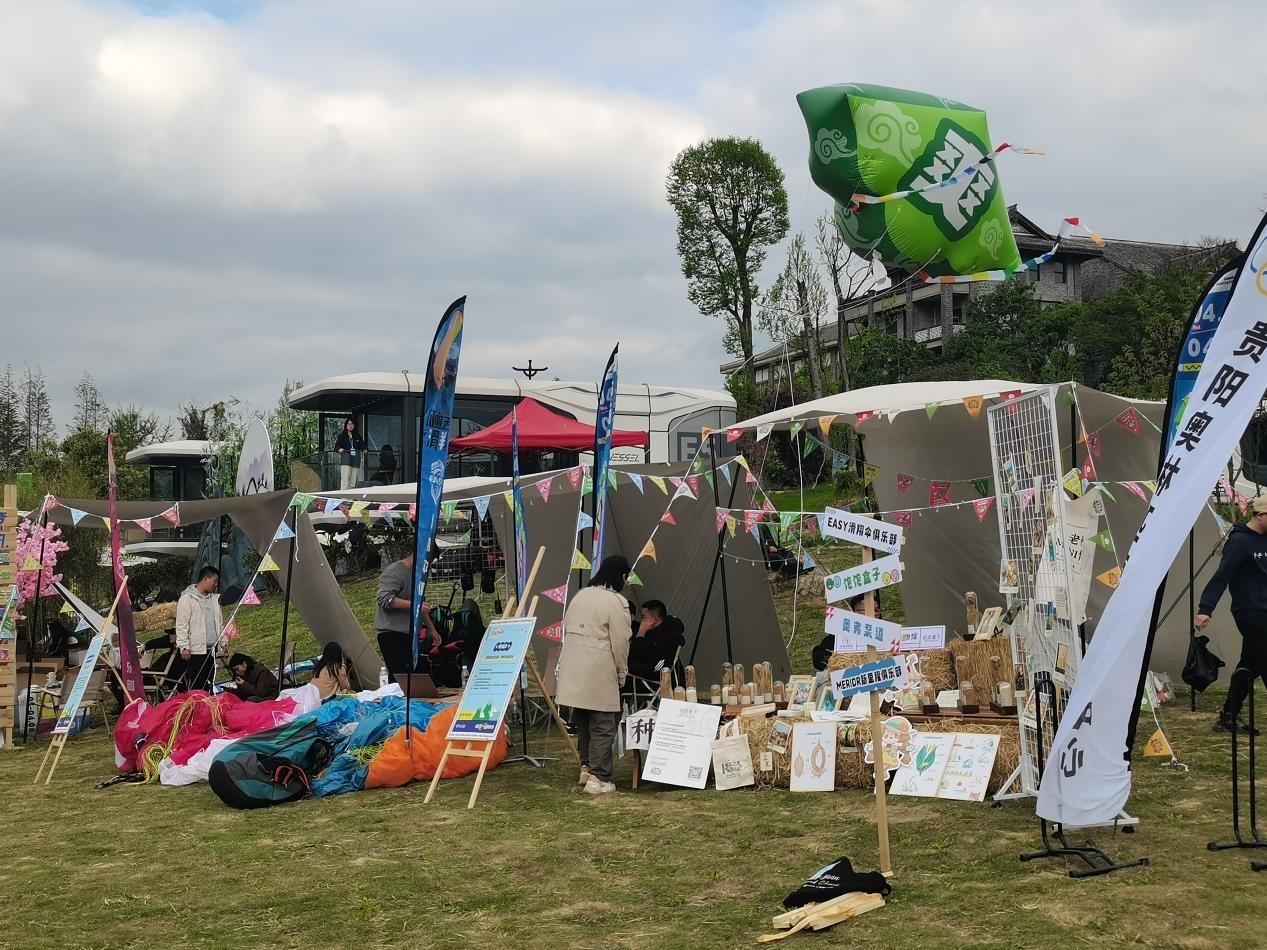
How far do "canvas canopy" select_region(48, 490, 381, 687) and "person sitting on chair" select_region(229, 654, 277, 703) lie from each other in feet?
2.80

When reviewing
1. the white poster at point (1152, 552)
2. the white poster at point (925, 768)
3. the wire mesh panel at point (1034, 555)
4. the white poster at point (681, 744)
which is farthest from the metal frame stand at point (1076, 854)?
the white poster at point (681, 744)

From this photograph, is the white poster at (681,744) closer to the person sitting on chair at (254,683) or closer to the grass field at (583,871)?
the grass field at (583,871)

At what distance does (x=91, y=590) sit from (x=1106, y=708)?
17607 millimetres

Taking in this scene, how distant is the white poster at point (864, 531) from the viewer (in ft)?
19.1

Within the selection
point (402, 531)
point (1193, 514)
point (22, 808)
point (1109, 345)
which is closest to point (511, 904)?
point (1193, 514)

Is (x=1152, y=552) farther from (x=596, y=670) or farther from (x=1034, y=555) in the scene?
(x=596, y=670)

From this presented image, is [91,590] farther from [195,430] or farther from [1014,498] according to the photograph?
[195,430]

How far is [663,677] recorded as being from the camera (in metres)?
7.73

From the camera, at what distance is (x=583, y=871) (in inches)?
213

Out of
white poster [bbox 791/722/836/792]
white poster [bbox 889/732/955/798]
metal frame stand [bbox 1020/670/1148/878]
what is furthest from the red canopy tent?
metal frame stand [bbox 1020/670/1148/878]

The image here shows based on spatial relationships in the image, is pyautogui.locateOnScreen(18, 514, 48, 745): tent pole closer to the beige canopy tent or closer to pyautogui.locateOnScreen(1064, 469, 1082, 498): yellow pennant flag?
the beige canopy tent

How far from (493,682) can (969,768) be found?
9.59 ft

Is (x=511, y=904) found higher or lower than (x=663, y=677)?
lower

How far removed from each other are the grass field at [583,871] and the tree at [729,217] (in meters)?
23.4
